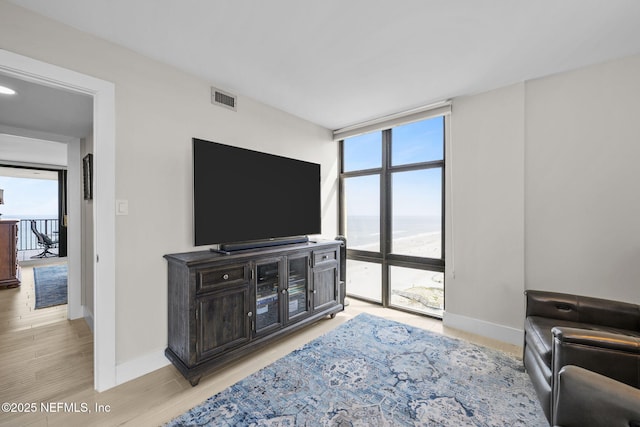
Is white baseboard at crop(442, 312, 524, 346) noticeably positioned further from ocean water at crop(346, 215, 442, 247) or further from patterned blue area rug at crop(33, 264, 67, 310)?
patterned blue area rug at crop(33, 264, 67, 310)

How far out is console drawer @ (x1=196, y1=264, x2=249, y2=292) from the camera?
1.96m

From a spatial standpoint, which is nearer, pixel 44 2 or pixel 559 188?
pixel 44 2

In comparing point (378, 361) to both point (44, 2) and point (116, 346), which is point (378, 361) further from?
point (44, 2)

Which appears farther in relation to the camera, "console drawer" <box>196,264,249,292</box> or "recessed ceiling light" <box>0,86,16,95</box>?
"recessed ceiling light" <box>0,86,16,95</box>

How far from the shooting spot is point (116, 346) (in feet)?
6.38

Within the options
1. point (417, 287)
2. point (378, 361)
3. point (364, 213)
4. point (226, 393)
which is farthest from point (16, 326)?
point (417, 287)

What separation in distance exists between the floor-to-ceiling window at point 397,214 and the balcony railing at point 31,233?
26.3 ft

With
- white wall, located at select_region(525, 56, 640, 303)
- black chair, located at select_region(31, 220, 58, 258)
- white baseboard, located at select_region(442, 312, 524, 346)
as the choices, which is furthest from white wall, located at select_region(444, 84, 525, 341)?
black chair, located at select_region(31, 220, 58, 258)

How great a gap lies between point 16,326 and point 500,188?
5.21m

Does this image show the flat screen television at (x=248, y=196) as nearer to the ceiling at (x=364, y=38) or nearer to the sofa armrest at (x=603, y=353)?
the ceiling at (x=364, y=38)

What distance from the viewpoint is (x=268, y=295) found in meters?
2.45

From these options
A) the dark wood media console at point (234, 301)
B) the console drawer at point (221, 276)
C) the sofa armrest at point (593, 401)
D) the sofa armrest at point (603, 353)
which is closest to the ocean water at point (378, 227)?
the dark wood media console at point (234, 301)

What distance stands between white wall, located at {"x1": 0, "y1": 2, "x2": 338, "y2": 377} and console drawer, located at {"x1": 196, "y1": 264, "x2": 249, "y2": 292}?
1.51ft

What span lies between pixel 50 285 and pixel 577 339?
6.48 m
